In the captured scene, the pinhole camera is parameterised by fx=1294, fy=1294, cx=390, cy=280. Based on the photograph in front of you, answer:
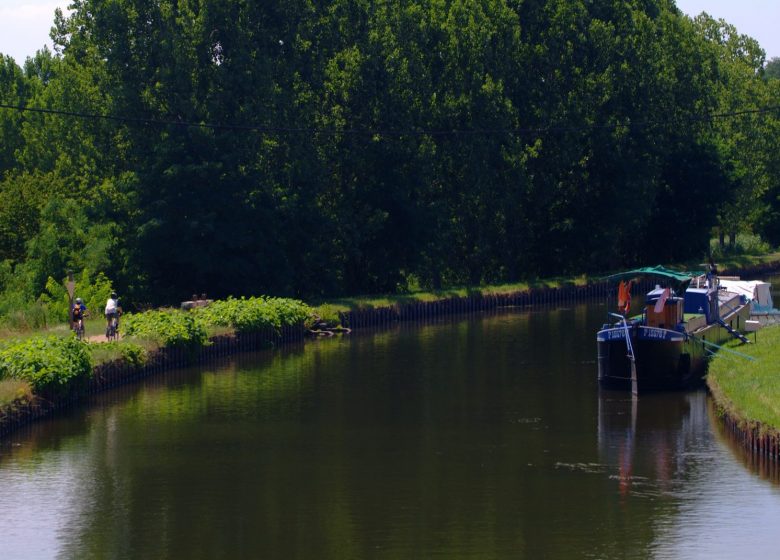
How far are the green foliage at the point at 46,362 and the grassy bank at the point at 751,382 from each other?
23291 mm

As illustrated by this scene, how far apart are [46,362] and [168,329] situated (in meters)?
12.2

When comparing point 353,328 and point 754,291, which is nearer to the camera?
point 754,291

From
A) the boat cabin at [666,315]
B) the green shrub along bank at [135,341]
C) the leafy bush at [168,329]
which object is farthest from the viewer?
the leafy bush at [168,329]

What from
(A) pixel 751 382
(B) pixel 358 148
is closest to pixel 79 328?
(A) pixel 751 382

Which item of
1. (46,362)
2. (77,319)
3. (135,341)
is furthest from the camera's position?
(135,341)

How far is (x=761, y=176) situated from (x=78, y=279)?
77.7 m

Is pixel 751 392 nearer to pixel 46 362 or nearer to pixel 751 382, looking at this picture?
pixel 751 382

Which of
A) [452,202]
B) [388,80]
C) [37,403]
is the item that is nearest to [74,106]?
[388,80]

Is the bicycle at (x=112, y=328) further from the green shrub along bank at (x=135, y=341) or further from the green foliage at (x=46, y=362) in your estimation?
the green foliage at (x=46, y=362)

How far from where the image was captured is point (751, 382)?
143 ft

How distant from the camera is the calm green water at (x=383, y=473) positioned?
30.8 m

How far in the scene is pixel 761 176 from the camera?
12812 centimetres

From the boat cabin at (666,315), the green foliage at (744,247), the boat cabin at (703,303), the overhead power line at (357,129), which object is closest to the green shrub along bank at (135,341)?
the overhead power line at (357,129)

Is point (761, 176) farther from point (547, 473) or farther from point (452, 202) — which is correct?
point (547, 473)
